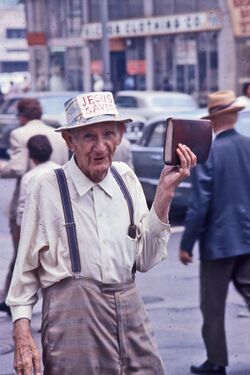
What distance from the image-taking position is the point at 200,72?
130ft

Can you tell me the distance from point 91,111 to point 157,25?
38.9 meters

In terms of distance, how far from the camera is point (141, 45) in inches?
1721

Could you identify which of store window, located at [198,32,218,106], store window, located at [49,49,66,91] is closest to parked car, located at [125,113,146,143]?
store window, located at [198,32,218,106]

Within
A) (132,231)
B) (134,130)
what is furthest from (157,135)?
(132,231)

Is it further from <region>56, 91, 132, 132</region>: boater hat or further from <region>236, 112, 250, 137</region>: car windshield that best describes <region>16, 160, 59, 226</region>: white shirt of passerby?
<region>236, 112, 250, 137</region>: car windshield

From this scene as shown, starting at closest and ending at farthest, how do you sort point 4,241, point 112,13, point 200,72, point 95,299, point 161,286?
point 95,299 → point 161,286 → point 4,241 → point 200,72 → point 112,13

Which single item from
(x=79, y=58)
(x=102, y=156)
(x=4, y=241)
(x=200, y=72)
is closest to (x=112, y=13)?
(x=79, y=58)

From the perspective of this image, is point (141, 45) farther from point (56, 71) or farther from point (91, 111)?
point (91, 111)

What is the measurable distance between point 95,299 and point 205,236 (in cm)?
251

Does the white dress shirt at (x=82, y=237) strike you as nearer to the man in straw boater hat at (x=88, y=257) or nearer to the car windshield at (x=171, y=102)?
the man in straw boater hat at (x=88, y=257)

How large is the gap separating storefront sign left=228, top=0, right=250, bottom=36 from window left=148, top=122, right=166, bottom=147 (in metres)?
18.7

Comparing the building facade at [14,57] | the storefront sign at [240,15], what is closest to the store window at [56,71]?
the building facade at [14,57]

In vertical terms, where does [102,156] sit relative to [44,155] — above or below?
above

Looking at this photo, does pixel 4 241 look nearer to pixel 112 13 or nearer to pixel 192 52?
pixel 192 52
